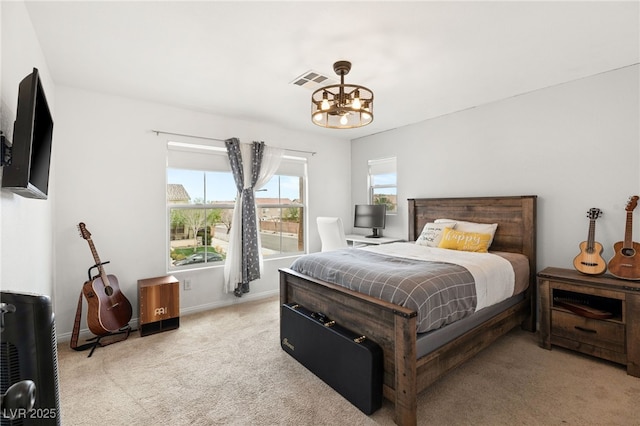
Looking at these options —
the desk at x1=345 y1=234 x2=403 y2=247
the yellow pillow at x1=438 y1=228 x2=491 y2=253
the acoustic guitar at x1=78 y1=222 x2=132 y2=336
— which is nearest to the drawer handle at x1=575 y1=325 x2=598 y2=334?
the yellow pillow at x1=438 y1=228 x2=491 y2=253

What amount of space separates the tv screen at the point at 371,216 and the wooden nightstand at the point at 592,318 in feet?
7.23

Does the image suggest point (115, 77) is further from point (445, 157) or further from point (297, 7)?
point (445, 157)

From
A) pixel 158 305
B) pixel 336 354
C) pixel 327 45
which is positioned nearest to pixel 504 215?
pixel 336 354

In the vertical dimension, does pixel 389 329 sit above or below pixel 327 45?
below

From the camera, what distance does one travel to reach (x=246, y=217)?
13.2ft

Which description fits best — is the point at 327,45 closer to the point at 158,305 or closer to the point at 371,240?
the point at 371,240

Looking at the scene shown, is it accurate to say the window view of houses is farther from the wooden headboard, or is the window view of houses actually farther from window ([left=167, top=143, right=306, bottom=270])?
the wooden headboard

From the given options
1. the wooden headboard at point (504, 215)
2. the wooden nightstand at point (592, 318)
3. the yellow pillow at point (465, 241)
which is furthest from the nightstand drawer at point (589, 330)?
the yellow pillow at point (465, 241)

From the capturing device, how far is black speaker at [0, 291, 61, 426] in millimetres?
744

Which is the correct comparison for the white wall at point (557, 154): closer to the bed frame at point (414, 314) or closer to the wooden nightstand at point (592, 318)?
the bed frame at point (414, 314)

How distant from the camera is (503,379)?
2266mm

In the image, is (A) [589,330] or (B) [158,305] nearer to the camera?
(A) [589,330]

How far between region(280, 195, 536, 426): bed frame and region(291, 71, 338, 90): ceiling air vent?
1800 mm

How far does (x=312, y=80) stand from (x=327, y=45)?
588 mm
